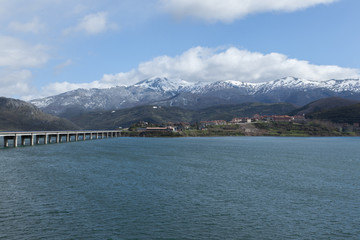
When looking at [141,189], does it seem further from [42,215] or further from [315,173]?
[315,173]

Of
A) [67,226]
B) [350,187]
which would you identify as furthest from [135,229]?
[350,187]

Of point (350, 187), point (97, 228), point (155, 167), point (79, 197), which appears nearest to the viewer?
point (97, 228)

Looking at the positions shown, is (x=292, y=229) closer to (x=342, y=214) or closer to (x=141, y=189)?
(x=342, y=214)

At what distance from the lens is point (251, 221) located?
3078cm

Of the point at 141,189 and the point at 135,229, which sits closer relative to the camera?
the point at 135,229

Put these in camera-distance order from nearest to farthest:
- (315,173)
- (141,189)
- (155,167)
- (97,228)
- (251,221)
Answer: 1. (97,228)
2. (251,221)
3. (141,189)
4. (315,173)
5. (155,167)

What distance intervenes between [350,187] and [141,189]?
34018 millimetres

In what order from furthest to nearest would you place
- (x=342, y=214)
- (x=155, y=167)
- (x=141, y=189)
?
1. (x=155, y=167)
2. (x=141, y=189)
3. (x=342, y=214)

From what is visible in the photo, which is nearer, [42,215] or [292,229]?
[292,229]

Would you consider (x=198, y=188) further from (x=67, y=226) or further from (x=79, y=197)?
(x=67, y=226)

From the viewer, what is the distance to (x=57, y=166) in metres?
65.6

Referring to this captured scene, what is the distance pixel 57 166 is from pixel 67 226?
41.0 meters

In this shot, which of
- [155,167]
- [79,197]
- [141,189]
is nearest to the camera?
[79,197]

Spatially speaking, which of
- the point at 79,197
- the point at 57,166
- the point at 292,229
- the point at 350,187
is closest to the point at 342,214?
the point at 292,229
